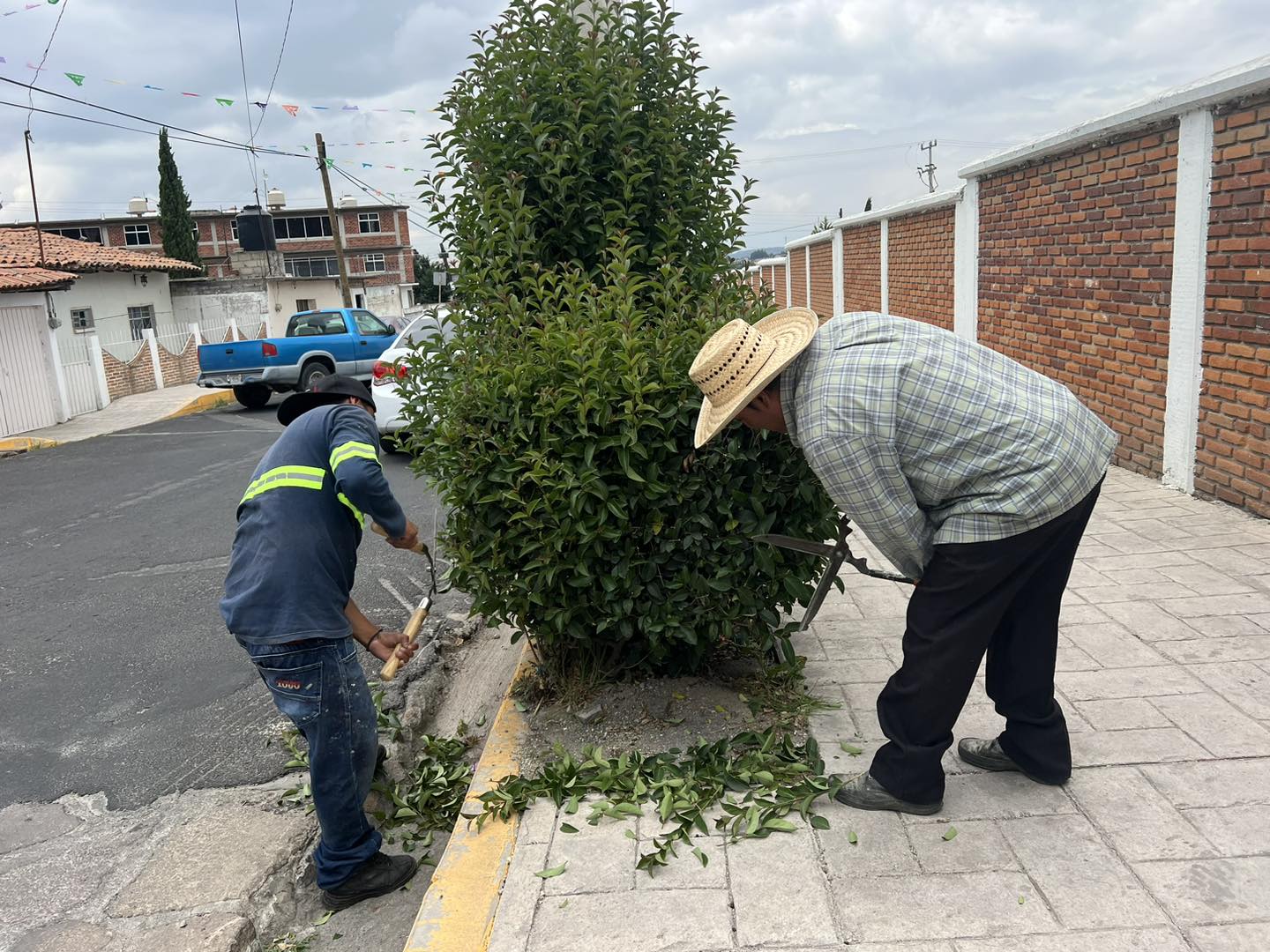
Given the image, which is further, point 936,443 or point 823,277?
point 823,277

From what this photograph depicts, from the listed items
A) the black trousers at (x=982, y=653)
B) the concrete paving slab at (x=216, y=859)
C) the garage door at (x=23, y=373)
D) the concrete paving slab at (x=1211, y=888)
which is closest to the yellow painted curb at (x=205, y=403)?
the garage door at (x=23, y=373)

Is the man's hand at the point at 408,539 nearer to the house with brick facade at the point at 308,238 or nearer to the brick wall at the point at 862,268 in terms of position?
the brick wall at the point at 862,268

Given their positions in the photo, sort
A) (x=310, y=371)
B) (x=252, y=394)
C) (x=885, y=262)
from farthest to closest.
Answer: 1. (x=252, y=394)
2. (x=310, y=371)
3. (x=885, y=262)

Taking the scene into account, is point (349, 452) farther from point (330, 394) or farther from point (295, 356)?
point (295, 356)

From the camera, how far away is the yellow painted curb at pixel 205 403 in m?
18.5

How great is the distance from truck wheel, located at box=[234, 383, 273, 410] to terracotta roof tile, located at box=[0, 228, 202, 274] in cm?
512

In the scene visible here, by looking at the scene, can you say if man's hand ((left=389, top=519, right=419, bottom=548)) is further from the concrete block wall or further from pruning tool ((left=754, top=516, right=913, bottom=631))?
the concrete block wall

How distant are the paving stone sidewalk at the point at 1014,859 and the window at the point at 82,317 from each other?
22570 mm

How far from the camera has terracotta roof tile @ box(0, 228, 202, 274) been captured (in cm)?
1986

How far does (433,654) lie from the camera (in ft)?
17.1

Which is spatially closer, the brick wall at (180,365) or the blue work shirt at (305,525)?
the blue work shirt at (305,525)

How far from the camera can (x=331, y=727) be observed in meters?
3.17

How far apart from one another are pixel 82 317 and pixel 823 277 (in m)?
16.9

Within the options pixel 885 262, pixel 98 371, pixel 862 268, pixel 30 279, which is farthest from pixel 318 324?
pixel 885 262
